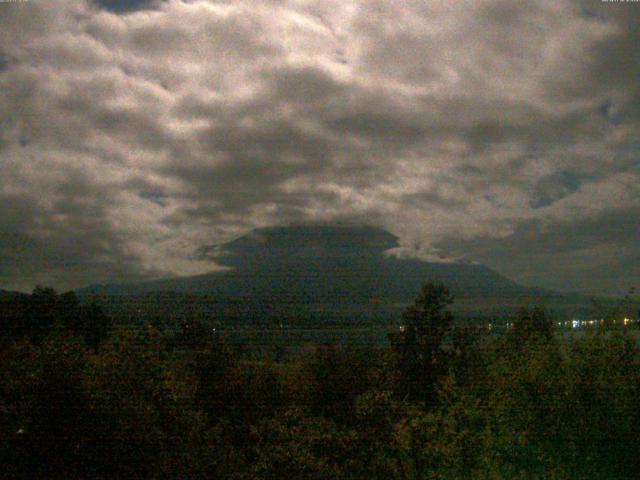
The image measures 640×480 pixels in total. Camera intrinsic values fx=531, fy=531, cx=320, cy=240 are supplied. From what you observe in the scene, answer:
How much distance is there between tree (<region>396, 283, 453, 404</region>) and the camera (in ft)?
16.5

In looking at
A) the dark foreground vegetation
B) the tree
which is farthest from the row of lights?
the tree

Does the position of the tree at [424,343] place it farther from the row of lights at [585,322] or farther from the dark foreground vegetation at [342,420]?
the row of lights at [585,322]

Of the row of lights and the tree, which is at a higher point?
the row of lights

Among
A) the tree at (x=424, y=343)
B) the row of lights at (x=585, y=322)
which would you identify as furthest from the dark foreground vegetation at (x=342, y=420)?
the tree at (x=424, y=343)

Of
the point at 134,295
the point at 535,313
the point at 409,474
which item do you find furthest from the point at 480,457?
the point at 134,295

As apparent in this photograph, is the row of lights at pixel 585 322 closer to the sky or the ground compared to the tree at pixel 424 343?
closer to the sky

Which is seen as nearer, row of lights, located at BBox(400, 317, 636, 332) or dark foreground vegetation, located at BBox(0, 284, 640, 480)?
dark foreground vegetation, located at BBox(0, 284, 640, 480)

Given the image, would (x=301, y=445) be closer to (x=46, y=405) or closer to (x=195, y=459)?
(x=195, y=459)

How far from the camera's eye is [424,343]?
546 cm

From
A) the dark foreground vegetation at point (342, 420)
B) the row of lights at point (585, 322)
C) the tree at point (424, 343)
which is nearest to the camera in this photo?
the dark foreground vegetation at point (342, 420)

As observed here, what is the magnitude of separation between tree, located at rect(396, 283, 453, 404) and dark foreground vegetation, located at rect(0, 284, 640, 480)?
1.09 feet

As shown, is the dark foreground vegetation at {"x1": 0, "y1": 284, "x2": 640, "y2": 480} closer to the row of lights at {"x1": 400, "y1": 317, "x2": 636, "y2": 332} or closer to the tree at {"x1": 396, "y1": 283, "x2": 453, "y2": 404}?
the row of lights at {"x1": 400, "y1": 317, "x2": 636, "y2": 332}

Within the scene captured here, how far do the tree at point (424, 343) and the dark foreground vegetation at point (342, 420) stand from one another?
0.33 metres

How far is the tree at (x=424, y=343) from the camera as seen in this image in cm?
502
